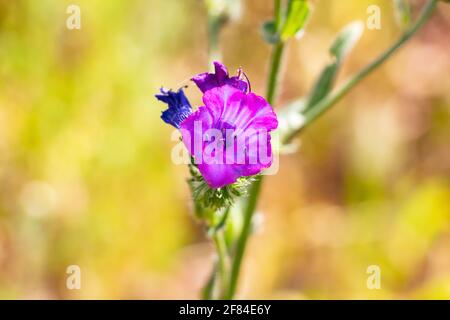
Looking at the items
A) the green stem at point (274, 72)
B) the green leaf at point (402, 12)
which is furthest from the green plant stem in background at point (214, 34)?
the green leaf at point (402, 12)

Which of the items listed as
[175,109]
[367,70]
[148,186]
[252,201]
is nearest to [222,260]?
[252,201]

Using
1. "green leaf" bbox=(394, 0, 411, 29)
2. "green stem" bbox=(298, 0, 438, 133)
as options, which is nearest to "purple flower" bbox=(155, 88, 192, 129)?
"green stem" bbox=(298, 0, 438, 133)

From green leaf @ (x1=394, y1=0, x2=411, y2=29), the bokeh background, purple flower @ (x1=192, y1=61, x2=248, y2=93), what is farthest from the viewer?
the bokeh background

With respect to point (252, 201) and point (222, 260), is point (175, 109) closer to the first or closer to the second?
point (252, 201)

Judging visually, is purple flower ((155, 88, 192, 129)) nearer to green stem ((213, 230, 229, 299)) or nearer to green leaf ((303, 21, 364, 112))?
green stem ((213, 230, 229, 299))

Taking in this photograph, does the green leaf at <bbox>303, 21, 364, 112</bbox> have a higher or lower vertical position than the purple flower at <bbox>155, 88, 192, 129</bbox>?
higher

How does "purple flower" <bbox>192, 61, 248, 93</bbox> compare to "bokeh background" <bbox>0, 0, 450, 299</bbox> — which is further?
"bokeh background" <bbox>0, 0, 450, 299</bbox>

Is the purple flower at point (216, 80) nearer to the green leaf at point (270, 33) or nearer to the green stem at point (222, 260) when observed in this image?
the green leaf at point (270, 33)
